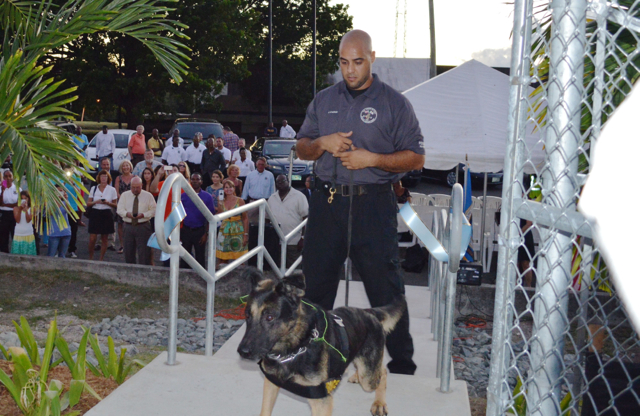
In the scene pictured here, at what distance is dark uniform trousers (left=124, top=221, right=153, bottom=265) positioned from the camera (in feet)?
31.0

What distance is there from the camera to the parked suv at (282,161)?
60.3 ft

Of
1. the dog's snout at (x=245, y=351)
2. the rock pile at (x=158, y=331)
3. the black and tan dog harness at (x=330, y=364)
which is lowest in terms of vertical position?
the rock pile at (x=158, y=331)

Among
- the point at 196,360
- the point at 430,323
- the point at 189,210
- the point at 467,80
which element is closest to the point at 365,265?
the point at 196,360

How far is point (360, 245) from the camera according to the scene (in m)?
3.71

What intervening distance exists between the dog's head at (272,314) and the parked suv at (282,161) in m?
14.8

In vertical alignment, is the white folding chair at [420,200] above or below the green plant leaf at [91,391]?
above

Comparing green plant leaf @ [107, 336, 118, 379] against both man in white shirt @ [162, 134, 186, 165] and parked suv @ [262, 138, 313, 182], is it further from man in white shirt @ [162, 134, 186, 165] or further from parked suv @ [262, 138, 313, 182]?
parked suv @ [262, 138, 313, 182]

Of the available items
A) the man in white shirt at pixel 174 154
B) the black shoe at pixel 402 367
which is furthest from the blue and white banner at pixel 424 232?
the man in white shirt at pixel 174 154

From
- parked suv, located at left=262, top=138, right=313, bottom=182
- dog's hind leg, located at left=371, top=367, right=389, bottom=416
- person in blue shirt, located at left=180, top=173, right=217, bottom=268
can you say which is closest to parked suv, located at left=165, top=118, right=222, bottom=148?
parked suv, located at left=262, top=138, right=313, bottom=182

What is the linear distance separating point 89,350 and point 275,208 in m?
3.99

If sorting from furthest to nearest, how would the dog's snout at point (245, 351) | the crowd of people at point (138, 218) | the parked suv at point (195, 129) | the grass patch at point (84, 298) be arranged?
the parked suv at point (195, 129) → the crowd of people at point (138, 218) → the grass patch at point (84, 298) → the dog's snout at point (245, 351)

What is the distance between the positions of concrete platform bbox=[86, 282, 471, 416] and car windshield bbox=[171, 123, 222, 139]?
17521 mm

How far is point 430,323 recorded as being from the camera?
6.51 m

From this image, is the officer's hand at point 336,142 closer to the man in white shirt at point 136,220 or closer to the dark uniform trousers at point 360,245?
the dark uniform trousers at point 360,245
